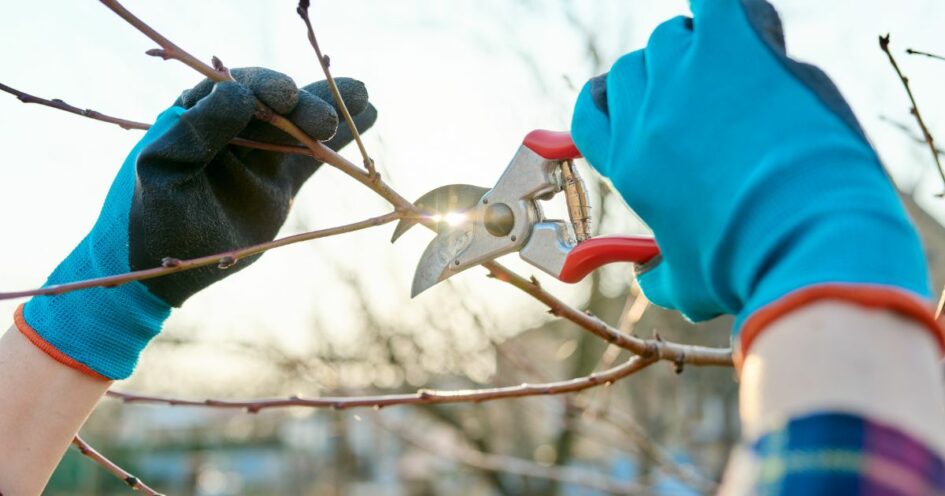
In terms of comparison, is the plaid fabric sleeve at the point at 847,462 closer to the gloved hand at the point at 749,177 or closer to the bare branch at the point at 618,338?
the gloved hand at the point at 749,177

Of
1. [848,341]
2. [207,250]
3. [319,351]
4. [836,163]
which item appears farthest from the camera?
[319,351]

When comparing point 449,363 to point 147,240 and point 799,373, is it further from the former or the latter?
point 799,373

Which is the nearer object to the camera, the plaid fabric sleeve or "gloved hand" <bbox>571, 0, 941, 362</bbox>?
the plaid fabric sleeve

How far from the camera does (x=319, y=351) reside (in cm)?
959

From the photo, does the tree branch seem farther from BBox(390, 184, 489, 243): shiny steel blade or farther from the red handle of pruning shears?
the red handle of pruning shears

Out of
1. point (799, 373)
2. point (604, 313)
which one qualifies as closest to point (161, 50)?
point (799, 373)

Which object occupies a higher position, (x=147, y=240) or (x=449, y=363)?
(x=147, y=240)

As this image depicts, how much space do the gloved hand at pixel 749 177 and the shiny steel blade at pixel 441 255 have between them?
566mm

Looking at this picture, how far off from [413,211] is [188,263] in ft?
1.40

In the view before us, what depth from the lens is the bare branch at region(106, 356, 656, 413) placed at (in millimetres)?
1835

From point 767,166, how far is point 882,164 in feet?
0.36

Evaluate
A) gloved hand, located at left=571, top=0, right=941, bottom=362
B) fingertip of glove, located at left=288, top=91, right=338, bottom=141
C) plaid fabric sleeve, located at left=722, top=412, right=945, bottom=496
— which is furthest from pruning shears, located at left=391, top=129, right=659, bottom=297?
plaid fabric sleeve, located at left=722, top=412, right=945, bottom=496

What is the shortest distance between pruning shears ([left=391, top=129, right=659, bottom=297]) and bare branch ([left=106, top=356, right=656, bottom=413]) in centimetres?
26

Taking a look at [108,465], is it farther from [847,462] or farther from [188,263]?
[847,462]
